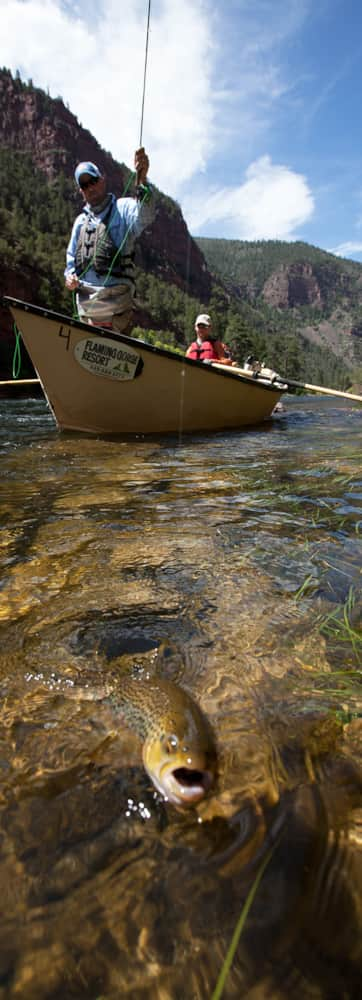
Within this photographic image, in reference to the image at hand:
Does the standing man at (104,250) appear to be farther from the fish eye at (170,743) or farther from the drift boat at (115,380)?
the fish eye at (170,743)

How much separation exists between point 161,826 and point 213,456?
4.39 meters

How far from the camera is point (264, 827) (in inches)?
38.7

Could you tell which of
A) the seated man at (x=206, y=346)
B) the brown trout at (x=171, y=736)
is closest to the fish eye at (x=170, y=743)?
the brown trout at (x=171, y=736)

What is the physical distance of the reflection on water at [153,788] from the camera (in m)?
0.78

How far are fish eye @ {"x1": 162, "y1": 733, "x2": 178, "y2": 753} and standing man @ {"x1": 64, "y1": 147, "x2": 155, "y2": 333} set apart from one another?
5.69m

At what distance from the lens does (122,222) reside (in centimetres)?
576

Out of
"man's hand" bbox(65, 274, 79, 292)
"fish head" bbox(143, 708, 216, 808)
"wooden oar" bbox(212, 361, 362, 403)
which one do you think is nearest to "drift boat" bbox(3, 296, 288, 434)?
"wooden oar" bbox(212, 361, 362, 403)

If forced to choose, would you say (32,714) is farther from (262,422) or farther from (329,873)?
(262,422)

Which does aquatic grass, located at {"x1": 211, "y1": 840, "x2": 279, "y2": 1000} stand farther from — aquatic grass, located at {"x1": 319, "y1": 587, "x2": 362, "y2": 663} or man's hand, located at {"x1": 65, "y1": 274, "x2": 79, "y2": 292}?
man's hand, located at {"x1": 65, "y1": 274, "x2": 79, "y2": 292}

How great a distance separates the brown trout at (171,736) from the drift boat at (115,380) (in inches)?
184

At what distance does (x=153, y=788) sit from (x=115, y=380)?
509cm

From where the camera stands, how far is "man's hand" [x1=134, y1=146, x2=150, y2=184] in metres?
5.06

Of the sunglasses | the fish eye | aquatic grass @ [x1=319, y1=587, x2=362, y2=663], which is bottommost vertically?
the fish eye

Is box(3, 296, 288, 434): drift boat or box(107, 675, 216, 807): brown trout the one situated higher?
box(3, 296, 288, 434): drift boat
